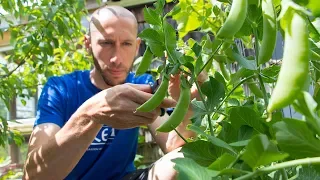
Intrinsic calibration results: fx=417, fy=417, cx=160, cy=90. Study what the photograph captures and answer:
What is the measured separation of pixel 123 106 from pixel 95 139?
0.73 m

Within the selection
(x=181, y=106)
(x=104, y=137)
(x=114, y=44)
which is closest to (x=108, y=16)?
(x=114, y=44)

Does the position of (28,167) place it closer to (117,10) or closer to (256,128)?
(117,10)

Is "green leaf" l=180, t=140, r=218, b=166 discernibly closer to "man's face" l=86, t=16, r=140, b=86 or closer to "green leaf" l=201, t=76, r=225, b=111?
"green leaf" l=201, t=76, r=225, b=111

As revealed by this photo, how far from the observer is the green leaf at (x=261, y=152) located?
10.3 inches

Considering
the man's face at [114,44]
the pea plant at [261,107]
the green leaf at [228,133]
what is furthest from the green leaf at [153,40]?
the man's face at [114,44]

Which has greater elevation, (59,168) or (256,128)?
(256,128)

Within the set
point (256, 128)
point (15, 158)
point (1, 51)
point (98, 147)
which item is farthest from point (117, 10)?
point (1, 51)

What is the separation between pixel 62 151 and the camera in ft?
3.30

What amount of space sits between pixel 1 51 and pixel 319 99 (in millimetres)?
4556

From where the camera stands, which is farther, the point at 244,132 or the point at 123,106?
the point at 123,106

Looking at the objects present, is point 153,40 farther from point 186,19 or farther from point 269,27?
point 186,19

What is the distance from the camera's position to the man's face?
1.34 m

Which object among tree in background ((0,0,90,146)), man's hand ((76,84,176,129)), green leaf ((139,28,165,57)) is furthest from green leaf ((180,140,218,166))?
tree in background ((0,0,90,146))

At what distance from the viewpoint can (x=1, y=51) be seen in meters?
4.52
